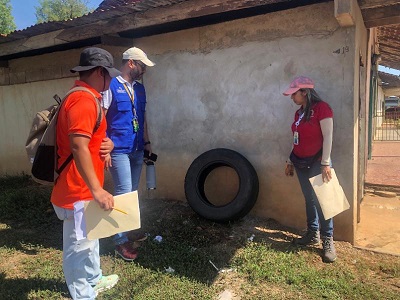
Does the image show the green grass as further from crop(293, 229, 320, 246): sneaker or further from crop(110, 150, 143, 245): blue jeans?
crop(110, 150, 143, 245): blue jeans

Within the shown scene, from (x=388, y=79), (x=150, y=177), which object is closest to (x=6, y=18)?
(x=388, y=79)

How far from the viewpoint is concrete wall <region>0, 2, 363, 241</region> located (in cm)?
405

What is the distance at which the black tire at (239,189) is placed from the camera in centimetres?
432

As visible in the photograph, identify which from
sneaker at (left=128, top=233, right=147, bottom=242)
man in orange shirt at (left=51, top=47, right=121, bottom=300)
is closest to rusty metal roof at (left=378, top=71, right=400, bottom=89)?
sneaker at (left=128, top=233, right=147, bottom=242)

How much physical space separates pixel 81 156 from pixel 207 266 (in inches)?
74.4

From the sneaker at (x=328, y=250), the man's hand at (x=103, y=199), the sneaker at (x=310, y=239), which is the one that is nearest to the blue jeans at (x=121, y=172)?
the man's hand at (x=103, y=199)

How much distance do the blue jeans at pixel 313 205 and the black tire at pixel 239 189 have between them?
27.6 inches

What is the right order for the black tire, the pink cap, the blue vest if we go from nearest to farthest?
the blue vest < the pink cap < the black tire

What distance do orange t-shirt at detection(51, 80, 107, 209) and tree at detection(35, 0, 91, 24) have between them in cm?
3568

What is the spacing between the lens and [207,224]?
4.46 meters

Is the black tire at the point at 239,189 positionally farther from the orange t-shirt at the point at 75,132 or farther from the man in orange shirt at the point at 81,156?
the orange t-shirt at the point at 75,132

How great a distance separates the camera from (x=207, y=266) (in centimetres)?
354

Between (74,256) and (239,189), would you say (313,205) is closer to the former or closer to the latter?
(239,189)

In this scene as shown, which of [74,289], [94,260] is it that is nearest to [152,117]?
[94,260]
